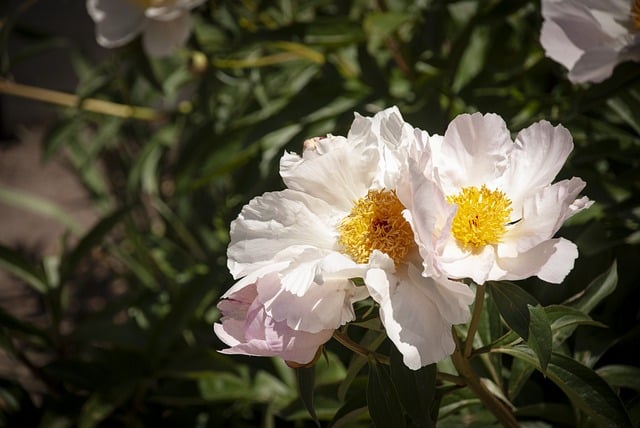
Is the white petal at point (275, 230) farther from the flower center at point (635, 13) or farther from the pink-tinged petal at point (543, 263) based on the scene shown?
the flower center at point (635, 13)

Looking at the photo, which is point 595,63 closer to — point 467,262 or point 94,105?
point 467,262

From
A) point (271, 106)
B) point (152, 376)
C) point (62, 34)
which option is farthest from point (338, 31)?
point (62, 34)

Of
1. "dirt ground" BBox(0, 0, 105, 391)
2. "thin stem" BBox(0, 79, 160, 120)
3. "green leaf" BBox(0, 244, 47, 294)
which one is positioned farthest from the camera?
"dirt ground" BBox(0, 0, 105, 391)

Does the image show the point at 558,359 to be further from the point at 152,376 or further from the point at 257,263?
the point at 152,376

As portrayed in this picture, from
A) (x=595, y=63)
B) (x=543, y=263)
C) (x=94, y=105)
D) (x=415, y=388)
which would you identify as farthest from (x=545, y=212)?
(x=94, y=105)

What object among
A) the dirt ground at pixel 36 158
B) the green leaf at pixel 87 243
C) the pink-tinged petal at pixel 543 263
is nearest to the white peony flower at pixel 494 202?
the pink-tinged petal at pixel 543 263

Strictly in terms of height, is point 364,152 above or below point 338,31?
above

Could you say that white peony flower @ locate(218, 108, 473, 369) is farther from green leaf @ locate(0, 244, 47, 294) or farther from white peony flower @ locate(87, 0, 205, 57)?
green leaf @ locate(0, 244, 47, 294)

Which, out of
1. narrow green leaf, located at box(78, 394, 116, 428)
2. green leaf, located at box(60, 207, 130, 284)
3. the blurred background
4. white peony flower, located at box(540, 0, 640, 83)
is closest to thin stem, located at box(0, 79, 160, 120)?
the blurred background
